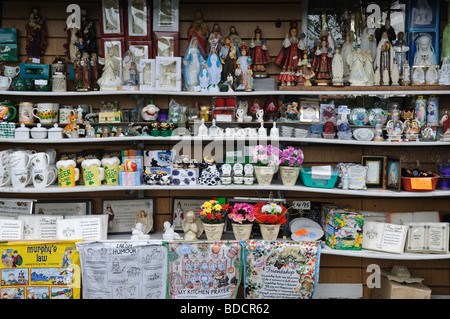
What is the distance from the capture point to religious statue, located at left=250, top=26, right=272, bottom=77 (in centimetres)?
348

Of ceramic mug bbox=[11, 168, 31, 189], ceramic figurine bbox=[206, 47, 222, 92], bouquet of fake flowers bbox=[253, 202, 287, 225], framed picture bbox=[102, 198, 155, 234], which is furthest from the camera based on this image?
framed picture bbox=[102, 198, 155, 234]

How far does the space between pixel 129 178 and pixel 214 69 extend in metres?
1.12

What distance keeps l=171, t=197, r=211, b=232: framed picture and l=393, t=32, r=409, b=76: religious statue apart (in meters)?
1.96

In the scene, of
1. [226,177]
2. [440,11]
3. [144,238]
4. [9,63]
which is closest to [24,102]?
[9,63]

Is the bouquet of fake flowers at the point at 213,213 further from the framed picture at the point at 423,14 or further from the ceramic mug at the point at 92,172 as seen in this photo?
the framed picture at the point at 423,14

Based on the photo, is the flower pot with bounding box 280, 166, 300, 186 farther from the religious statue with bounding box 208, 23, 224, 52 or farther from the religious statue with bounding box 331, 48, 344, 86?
the religious statue with bounding box 208, 23, 224, 52

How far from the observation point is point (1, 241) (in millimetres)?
3121

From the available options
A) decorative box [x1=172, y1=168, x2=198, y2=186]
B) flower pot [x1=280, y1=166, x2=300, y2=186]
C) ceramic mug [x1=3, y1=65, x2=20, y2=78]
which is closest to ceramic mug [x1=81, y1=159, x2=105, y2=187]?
decorative box [x1=172, y1=168, x2=198, y2=186]

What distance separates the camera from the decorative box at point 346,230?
10.6ft

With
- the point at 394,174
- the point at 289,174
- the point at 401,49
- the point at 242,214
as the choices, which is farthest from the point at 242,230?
the point at 401,49

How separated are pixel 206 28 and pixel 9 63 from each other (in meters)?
1.74

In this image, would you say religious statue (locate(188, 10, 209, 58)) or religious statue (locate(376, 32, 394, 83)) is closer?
religious statue (locate(376, 32, 394, 83))

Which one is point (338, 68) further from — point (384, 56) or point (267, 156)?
point (267, 156)

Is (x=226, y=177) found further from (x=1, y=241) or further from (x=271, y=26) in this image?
(x=1, y=241)
